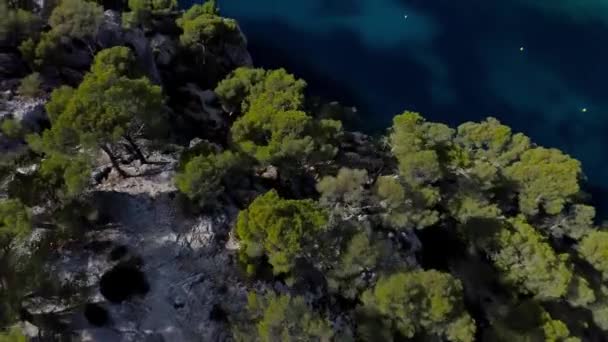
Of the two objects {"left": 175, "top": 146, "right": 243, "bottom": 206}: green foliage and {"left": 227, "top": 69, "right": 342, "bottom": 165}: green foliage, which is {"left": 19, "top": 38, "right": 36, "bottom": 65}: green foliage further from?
{"left": 227, "top": 69, "right": 342, "bottom": 165}: green foliage

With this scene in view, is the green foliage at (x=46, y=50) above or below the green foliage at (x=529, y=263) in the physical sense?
above

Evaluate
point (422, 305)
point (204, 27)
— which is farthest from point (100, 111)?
point (204, 27)

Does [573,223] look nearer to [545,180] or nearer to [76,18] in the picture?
[545,180]

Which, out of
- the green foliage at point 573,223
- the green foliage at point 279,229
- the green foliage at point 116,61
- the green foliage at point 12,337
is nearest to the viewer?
the green foliage at point 12,337

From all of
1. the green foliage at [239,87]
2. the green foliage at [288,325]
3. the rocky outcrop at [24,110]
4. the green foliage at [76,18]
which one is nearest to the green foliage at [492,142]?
the green foliage at [239,87]

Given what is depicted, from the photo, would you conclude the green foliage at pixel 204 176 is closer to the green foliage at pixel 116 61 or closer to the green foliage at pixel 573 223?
the green foliage at pixel 116 61

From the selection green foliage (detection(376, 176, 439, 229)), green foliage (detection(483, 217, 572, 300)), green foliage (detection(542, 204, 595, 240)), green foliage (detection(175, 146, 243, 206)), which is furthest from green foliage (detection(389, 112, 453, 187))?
green foliage (detection(175, 146, 243, 206))
